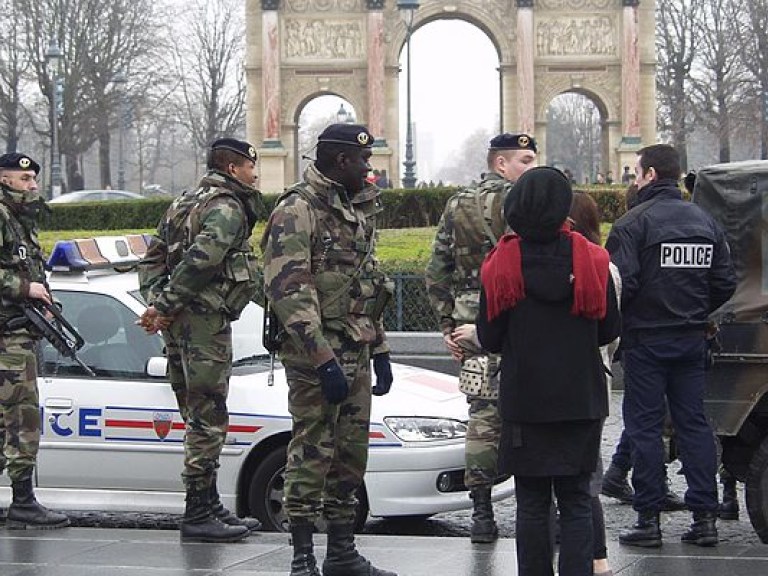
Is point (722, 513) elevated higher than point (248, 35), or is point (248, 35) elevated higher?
point (248, 35)

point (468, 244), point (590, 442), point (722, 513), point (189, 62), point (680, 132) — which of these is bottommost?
point (722, 513)

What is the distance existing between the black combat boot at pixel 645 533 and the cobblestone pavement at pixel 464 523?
752 mm

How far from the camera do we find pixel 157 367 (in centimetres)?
905

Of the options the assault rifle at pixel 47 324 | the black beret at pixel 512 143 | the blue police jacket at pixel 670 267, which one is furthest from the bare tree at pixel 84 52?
the blue police jacket at pixel 670 267

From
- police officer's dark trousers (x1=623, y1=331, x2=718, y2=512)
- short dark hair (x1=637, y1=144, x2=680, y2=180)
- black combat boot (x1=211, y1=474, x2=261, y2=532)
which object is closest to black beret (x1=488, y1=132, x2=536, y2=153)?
short dark hair (x1=637, y1=144, x2=680, y2=180)

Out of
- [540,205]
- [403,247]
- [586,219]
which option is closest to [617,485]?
[586,219]

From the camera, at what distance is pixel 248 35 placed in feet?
174

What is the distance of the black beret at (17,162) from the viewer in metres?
8.91

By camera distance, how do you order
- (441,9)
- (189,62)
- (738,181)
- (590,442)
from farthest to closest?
(189,62) < (441,9) < (738,181) < (590,442)

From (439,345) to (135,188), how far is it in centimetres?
10415

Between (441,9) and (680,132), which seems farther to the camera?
(680,132)

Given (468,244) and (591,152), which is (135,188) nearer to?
(591,152)

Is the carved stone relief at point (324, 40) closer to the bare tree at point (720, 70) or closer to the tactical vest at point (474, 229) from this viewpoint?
the bare tree at point (720, 70)

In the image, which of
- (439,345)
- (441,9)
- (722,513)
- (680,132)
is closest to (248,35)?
(441,9)
